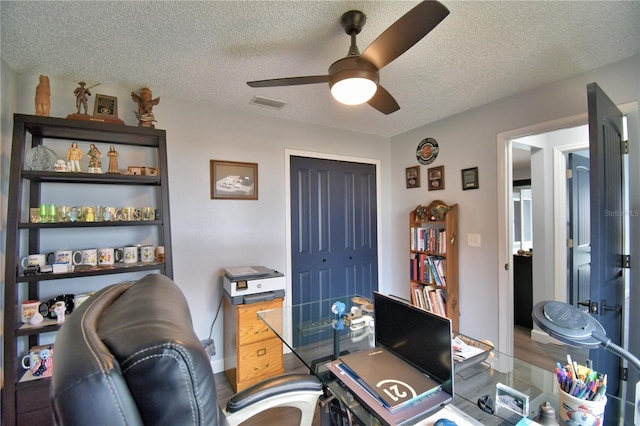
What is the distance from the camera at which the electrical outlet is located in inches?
103

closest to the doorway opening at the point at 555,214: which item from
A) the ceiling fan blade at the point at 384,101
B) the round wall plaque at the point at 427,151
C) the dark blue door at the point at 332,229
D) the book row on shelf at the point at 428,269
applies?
the round wall plaque at the point at 427,151

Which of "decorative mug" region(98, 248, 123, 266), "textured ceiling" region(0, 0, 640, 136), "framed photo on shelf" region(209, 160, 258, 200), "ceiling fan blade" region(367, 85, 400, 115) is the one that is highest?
"textured ceiling" region(0, 0, 640, 136)

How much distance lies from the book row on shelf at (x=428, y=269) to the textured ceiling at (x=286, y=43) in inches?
63.3

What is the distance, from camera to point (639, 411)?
83cm

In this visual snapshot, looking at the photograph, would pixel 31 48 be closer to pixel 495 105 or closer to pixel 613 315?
pixel 495 105

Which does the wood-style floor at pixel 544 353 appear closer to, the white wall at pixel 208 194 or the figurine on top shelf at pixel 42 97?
the white wall at pixel 208 194

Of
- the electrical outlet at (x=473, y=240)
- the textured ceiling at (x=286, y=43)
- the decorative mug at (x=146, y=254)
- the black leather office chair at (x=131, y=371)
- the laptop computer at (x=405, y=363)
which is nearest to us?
the black leather office chair at (x=131, y=371)

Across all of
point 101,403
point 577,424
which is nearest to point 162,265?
point 101,403

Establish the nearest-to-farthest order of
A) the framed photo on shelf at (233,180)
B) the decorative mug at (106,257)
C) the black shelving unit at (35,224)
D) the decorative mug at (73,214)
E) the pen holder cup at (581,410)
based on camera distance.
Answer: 1. the pen holder cup at (581,410)
2. the black shelving unit at (35,224)
3. the decorative mug at (73,214)
4. the decorative mug at (106,257)
5. the framed photo on shelf at (233,180)

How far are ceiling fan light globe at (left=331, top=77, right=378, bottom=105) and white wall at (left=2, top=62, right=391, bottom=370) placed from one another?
1.43 meters

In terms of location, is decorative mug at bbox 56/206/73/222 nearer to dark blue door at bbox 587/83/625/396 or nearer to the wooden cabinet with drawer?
the wooden cabinet with drawer

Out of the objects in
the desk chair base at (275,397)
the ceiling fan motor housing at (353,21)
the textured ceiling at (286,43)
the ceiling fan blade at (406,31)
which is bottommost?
the desk chair base at (275,397)

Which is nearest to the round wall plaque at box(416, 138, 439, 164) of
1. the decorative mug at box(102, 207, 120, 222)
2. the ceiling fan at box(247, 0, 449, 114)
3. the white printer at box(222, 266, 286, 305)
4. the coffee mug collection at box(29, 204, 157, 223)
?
the ceiling fan at box(247, 0, 449, 114)

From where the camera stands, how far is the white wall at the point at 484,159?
2.02 m
